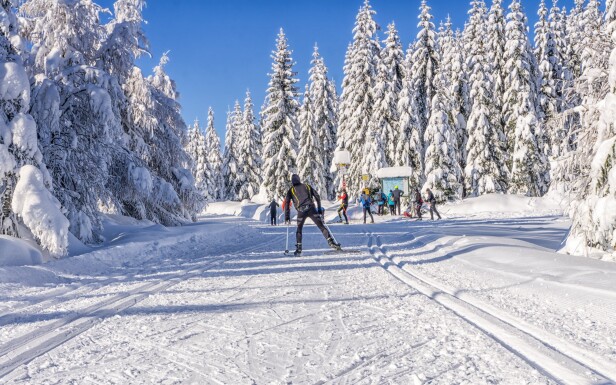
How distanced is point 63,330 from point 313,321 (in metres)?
2.29

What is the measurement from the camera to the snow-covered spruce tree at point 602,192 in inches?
324

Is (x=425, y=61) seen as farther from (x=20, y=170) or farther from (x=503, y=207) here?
(x=20, y=170)

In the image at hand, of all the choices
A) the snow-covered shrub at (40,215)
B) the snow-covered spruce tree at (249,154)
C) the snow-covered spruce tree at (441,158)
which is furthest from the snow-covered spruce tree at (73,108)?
the snow-covered spruce tree at (249,154)

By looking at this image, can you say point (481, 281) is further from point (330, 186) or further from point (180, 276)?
point (330, 186)

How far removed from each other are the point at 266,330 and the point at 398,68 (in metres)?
36.9

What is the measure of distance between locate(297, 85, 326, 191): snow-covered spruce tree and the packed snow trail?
3388cm

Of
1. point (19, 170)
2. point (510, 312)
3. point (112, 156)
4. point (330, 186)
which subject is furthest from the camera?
point (330, 186)

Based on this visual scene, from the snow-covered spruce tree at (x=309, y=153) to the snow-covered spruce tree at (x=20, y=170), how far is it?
33129 millimetres

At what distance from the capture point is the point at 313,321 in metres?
4.28

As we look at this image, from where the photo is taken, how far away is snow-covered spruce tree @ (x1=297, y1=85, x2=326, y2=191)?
138 ft

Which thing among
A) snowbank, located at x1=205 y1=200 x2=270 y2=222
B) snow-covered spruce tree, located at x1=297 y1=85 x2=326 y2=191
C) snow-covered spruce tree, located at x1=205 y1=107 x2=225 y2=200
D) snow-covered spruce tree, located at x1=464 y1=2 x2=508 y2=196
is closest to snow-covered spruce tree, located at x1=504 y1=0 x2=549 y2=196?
snow-covered spruce tree, located at x1=464 y1=2 x2=508 y2=196

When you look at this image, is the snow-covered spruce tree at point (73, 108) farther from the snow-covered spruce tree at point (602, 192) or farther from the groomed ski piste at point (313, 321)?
the snow-covered spruce tree at point (602, 192)

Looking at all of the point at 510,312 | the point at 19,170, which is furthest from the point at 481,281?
the point at 19,170

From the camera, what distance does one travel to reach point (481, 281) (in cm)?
659
